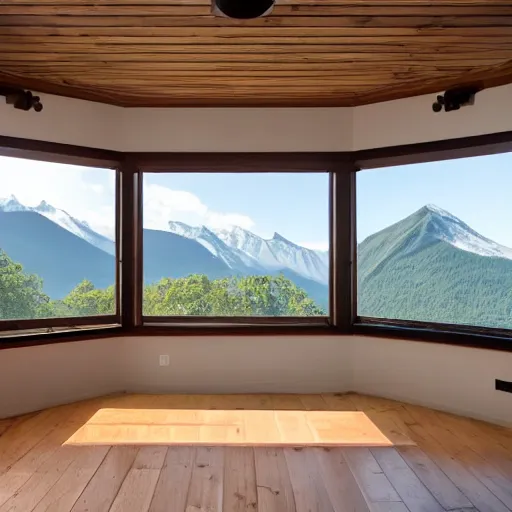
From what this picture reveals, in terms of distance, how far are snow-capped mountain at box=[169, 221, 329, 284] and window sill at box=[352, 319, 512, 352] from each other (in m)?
0.60

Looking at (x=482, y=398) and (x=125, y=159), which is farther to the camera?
(x=125, y=159)

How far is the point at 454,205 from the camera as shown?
4.13 metres

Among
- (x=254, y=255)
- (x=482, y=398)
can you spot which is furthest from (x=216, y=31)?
(x=482, y=398)

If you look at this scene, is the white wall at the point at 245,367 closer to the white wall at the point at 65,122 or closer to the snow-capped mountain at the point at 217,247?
the snow-capped mountain at the point at 217,247

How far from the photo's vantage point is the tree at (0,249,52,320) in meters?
4.04

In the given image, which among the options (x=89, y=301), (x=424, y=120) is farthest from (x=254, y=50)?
(x=89, y=301)

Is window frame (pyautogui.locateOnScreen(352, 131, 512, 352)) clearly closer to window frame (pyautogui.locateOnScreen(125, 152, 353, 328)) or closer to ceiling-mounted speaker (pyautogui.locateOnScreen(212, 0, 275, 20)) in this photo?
window frame (pyautogui.locateOnScreen(125, 152, 353, 328))

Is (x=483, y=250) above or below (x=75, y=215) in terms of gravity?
below

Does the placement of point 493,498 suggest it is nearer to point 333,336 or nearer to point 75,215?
point 333,336

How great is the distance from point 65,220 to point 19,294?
28.4 inches

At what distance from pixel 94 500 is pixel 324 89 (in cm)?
331

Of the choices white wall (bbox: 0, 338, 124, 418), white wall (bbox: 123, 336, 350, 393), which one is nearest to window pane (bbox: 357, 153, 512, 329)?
white wall (bbox: 123, 336, 350, 393)

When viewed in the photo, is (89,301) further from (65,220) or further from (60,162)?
(60,162)

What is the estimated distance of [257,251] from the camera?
463cm
